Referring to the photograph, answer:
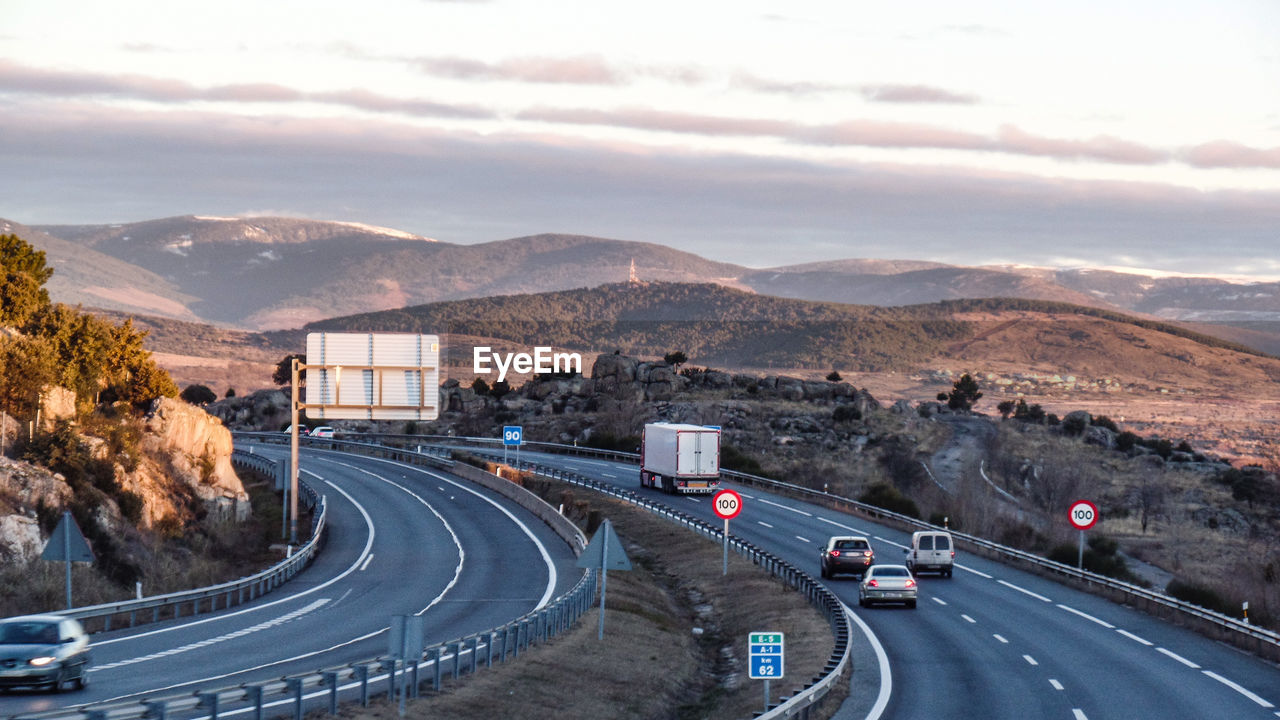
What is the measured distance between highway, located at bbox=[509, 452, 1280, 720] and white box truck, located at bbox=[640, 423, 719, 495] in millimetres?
21035

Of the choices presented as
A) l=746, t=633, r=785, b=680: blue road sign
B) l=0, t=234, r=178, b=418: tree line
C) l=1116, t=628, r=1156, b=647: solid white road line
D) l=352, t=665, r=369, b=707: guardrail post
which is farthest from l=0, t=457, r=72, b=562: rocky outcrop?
l=1116, t=628, r=1156, b=647: solid white road line

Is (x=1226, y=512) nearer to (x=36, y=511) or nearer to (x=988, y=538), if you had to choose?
(x=988, y=538)

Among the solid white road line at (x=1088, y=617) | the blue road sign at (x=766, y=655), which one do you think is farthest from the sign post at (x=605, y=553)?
the solid white road line at (x=1088, y=617)

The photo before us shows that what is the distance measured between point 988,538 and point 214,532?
32.8 meters

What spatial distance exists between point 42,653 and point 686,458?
49.3 meters

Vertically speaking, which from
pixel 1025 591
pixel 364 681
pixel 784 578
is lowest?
pixel 1025 591

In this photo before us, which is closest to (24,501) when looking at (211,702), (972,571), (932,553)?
(211,702)

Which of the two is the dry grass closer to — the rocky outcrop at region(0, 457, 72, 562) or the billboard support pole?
the billboard support pole

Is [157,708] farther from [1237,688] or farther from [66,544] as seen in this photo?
[1237,688]

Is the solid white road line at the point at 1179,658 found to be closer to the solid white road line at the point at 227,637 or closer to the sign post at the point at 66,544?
the solid white road line at the point at 227,637

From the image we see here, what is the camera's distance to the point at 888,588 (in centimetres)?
3862

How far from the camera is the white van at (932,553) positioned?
45.6 m

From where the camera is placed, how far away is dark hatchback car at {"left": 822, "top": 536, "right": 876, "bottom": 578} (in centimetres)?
4522

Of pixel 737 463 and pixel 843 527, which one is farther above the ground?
pixel 737 463
